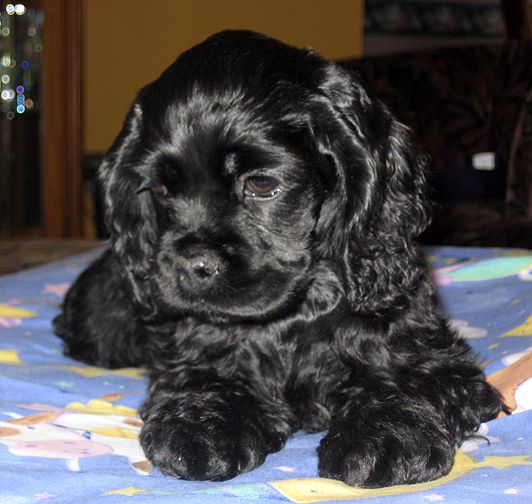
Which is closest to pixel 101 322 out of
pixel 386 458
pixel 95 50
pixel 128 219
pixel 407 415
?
pixel 128 219

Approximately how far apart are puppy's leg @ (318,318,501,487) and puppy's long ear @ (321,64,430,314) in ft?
0.59

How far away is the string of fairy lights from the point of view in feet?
31.3

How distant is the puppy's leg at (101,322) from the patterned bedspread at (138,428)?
0.22ft

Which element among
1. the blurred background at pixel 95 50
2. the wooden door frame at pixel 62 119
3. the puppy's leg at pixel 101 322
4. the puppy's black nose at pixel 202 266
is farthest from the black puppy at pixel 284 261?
the wooden door frame at pixel 62 119

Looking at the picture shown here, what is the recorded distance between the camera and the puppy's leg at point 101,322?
323 cm

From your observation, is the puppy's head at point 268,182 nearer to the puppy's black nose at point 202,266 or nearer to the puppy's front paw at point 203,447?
the puppy's black nose at point 202,266

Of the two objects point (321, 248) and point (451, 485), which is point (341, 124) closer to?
point (321, 248)

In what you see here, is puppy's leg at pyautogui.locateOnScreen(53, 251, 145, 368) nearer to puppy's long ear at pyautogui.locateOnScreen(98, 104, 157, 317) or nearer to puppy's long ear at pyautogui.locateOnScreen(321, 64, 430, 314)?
puppy's long ear at pyautogui.locateOnScreen(98, 104, 157, 317)

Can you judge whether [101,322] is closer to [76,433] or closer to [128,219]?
[128,219]

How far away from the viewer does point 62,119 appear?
976cm

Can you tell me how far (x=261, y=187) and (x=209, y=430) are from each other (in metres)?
0.65

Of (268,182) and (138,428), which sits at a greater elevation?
(268,182)

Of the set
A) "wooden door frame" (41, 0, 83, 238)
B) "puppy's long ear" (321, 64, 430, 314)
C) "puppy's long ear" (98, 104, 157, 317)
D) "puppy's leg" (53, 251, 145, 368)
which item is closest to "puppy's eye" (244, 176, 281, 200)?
"puppy's long ear" (321, 64, 430, 314)

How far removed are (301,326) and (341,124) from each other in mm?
573
